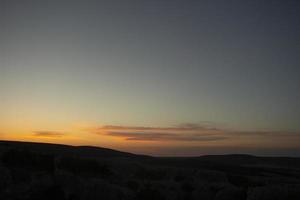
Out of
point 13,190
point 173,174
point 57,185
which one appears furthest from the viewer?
point 173,174

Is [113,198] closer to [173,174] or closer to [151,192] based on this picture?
[151,192]

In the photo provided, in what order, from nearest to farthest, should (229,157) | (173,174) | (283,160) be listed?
(173,174), (283,160), (229,157)

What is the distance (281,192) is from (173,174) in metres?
11.6

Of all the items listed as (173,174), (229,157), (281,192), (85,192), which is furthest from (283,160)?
(85,192)

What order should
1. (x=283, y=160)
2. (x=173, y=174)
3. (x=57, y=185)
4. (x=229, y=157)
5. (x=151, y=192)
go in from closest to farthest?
(x=57, y=185) → (x=151, y=192) → (x=173, y=174) → (x=283, y=160) → (x=229, y=157)

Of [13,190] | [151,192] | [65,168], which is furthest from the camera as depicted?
[65,168]

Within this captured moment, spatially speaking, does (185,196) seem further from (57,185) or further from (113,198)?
(57,185)

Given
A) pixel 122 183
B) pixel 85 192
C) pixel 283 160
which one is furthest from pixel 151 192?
pixel 283 160

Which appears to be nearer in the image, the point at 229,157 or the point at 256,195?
the point at 256,195

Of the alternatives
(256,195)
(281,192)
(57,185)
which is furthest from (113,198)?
(281,192)

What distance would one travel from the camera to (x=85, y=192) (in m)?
20.0

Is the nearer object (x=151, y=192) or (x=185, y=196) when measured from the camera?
(x=151, y=192)

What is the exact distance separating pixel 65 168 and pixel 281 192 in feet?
39.7

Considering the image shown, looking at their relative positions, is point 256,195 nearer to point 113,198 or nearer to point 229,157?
point 113,198
